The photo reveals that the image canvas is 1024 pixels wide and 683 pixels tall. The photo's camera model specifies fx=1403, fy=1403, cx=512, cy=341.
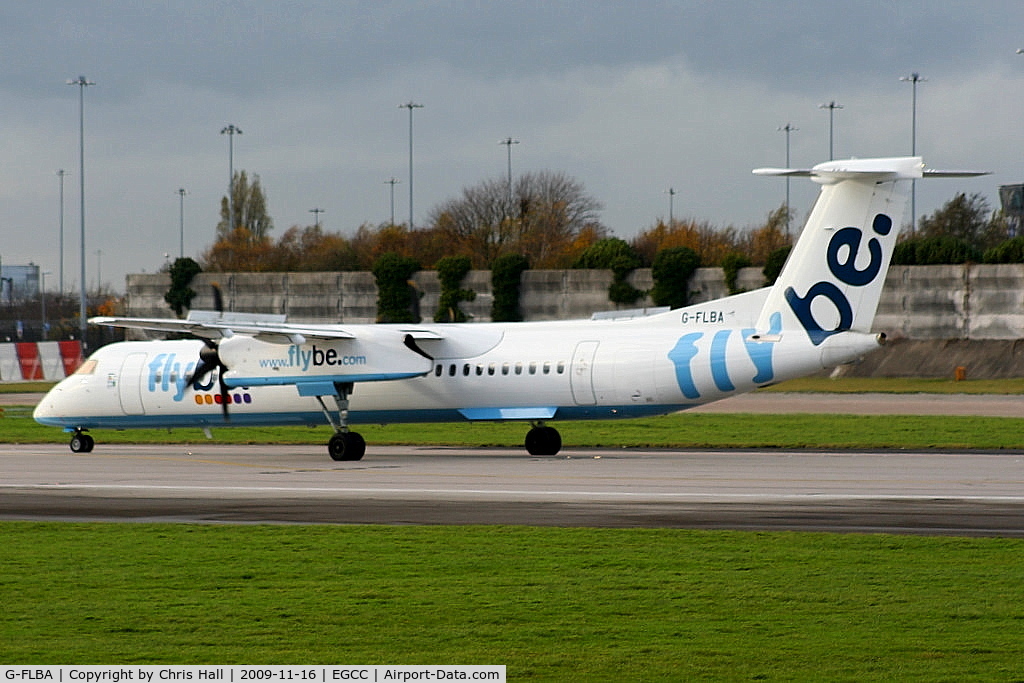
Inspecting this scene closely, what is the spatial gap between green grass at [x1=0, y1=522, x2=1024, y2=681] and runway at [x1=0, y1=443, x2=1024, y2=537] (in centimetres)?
183

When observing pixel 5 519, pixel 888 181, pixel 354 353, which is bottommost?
pixel 5 519

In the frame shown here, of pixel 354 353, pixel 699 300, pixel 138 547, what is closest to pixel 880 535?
pixel 138 547

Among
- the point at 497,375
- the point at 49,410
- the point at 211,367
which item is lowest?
the point at 49,410

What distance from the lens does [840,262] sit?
2881 cm

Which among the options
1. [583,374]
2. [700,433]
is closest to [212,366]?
[583,374]

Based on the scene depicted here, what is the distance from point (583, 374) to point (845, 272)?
613 cm

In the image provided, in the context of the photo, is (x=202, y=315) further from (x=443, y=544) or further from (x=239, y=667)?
(x=239, y=667)

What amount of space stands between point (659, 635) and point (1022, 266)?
210 feet

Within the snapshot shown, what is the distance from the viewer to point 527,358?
1264 inches

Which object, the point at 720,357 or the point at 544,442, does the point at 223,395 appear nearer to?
the point at 544,442

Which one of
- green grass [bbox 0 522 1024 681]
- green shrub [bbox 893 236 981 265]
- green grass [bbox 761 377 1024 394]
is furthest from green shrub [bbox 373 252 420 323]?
green grass [bbox 0 522 1024 681]

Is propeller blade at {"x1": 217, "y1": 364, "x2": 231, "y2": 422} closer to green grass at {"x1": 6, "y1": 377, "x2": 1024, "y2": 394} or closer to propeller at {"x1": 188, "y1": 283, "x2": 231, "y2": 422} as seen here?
propeller at {"x1": 188, "y1": 283, "x2": 231, "y2": 422}

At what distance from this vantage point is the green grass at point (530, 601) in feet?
34.8

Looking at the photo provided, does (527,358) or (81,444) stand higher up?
(527,358)
